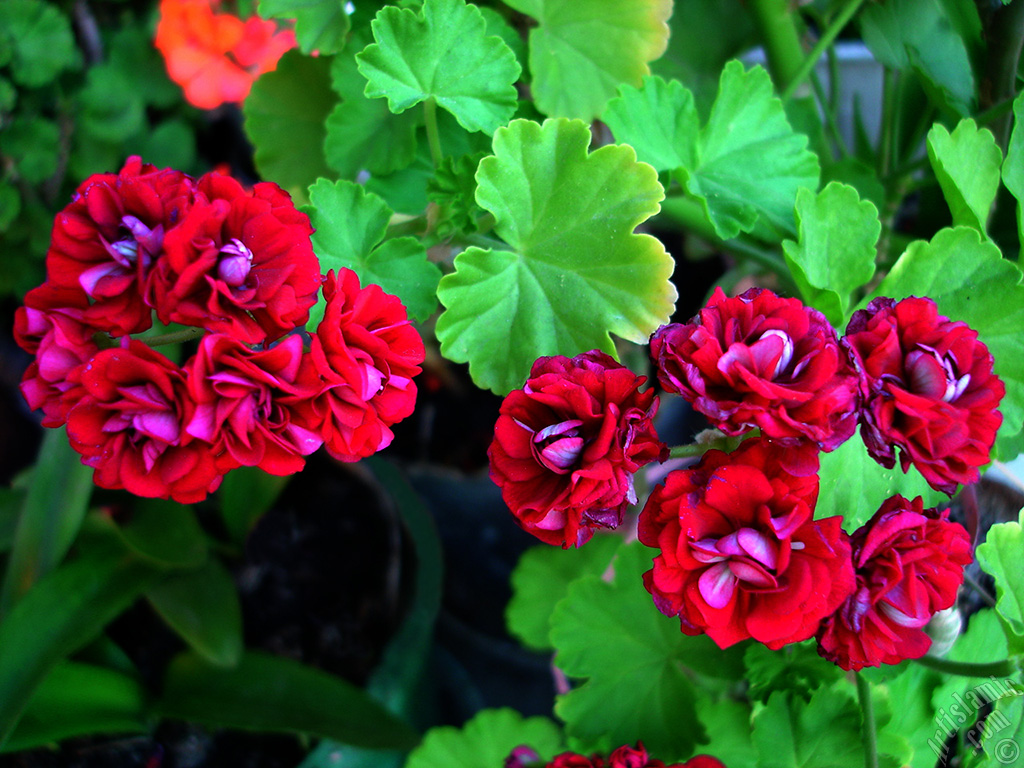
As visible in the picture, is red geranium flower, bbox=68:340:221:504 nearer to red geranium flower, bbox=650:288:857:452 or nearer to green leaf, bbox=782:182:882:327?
red geranium flower, bbox=650:288:857:452

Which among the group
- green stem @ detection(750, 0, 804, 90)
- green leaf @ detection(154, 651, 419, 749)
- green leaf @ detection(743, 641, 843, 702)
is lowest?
green leaf @ detection(154, 651, 419, 749)

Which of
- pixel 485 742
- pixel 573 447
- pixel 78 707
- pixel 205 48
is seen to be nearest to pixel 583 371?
pixel 573 447

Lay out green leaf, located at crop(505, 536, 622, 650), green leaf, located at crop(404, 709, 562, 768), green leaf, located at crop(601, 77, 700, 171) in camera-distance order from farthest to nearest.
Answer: green leaf, located at crop(505, 536, 622, 650)
green leaf, located at crop(404, 709, 562, 768)
green leaf, located at crop(601, 77, 700, 171)

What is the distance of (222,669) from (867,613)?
74 centimetres

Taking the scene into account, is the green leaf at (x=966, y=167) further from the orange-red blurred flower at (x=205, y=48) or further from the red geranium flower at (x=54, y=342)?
the orange-red blurred flower at (x=205, y=48)

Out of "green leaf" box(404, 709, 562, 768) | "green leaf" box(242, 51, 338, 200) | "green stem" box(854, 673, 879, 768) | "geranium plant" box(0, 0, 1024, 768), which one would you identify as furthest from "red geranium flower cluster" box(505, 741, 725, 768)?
"green leaf" box(242, 51, 338, 200)

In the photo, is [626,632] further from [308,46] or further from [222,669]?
[308,46]

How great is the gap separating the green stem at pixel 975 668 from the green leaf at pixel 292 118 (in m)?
0.78

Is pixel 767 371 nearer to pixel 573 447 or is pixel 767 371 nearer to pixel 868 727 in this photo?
pixel 573 447

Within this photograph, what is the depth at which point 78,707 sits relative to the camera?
2.68ft

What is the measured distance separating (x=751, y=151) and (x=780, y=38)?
227 millimetres

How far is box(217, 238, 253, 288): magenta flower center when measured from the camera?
1.46 ft

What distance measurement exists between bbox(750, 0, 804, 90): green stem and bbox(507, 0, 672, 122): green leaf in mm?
194

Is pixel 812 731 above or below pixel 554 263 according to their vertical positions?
below
